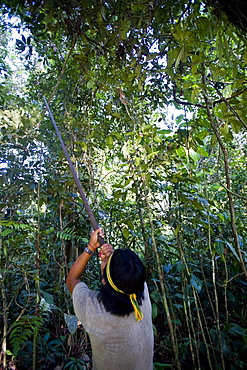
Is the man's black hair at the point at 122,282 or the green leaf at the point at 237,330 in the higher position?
the man's black hair at the point at 122,282

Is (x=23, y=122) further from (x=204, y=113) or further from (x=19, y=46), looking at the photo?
(x=204, y=113)

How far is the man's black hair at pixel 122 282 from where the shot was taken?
0.91 m

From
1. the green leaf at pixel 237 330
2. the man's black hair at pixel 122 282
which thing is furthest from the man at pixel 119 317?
the green leaf at pixel 237 330

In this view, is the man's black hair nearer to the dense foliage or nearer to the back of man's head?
the back of man's head

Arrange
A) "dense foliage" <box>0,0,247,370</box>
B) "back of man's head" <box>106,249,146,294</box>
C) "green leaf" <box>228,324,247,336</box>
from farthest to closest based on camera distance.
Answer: "green leaf" <box>228,324,247,336</box> → "dense foliage" <box>0,0,247,370</box> → "back of man's head" <box>106,249,146,294</box>

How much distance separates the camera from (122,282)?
2.97ft

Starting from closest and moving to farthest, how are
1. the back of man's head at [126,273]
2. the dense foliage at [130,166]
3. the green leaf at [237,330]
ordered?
the back of man's head at [126,273]
the dense foliage at [130,166]
the green leaf at [237,330]

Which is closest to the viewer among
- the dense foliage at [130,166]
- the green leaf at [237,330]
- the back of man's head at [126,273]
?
the back of man's head at [126,273]

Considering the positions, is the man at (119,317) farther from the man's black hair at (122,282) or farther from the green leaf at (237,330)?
the green leaf at (237,330)

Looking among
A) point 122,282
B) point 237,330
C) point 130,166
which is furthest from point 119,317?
point 237,330

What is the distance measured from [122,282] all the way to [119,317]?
0.15 metres

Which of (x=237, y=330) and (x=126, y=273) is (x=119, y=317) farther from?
(x=237, y=330)

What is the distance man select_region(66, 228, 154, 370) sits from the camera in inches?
36.4

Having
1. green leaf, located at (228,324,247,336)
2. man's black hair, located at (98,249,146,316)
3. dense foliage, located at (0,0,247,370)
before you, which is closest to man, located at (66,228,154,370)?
man's black hair, located at (98,249,146,316)
